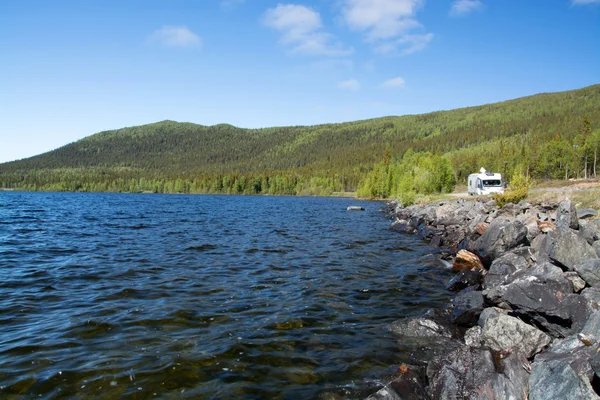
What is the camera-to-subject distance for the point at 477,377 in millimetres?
7031

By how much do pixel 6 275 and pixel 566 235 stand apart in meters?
21.8

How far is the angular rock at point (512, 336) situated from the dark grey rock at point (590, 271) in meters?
2.79

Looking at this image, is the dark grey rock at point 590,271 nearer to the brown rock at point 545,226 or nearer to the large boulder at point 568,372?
the large boulder at point 568,372

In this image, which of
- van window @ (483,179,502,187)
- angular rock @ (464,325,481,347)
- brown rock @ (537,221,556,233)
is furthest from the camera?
van window @ (483,179,502,187)

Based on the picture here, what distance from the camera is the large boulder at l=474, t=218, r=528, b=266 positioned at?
54.4ft

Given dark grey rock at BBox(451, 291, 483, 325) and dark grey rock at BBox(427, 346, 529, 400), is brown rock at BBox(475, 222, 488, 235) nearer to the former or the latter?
dark grey rock at BBox(451, 291, 483, 325)

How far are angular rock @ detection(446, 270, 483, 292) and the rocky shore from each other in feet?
0.12

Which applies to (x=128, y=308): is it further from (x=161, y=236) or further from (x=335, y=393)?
(x=161, y=236)

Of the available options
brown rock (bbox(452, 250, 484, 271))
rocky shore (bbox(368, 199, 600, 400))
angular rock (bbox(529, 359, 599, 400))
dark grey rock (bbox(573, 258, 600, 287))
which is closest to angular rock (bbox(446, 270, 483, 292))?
rocky shore (bbox(368, 199, 600, 400))

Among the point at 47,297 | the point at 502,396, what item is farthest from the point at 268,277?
the point at 502,396

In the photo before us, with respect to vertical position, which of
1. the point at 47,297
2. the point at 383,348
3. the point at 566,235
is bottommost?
the point at 383,348

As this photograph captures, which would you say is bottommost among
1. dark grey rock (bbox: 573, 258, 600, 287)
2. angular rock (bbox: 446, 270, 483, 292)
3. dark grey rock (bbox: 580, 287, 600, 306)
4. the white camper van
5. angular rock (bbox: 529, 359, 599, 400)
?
angular rock (bbox: 446, 270, 483, 292)

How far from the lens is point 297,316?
37.4 feet

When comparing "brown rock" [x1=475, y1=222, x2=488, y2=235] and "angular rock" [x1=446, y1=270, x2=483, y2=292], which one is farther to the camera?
"brown rock" [x1=475, y1=222, x2=488, y2=235]
